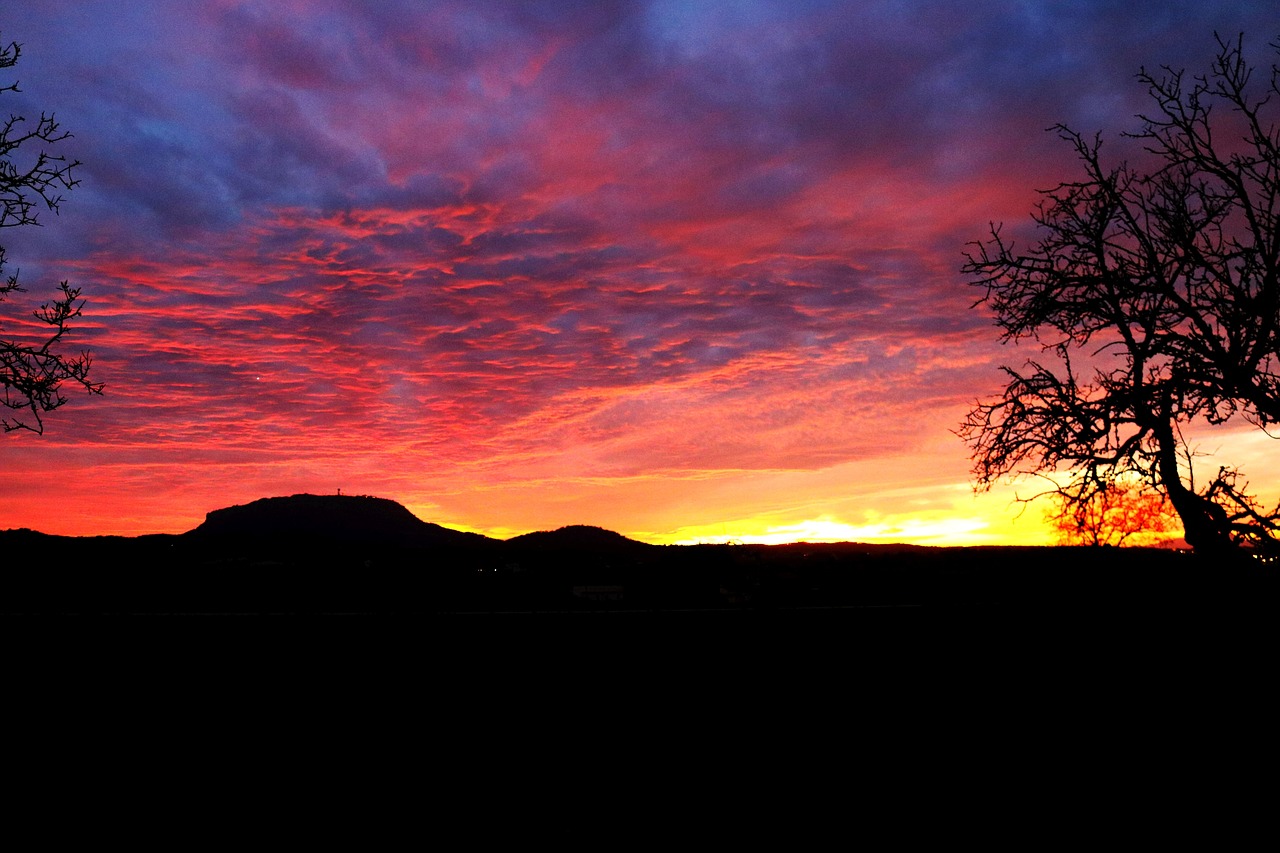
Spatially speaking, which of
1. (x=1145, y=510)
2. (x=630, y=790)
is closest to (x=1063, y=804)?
(x=630, y=790)

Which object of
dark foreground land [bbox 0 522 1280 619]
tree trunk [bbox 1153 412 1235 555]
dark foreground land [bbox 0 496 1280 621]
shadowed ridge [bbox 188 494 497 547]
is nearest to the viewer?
dark foreground land [bbox 0 496 1280 621]

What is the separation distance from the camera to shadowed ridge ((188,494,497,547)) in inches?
4154

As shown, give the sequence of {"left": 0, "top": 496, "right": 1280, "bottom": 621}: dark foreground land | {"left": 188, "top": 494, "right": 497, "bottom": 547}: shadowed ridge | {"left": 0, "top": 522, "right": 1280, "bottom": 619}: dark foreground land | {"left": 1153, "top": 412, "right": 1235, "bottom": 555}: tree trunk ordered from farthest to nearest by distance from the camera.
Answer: {"left": 188, "top": 494, "right": 497, "bottom": 547}: shadowed ridge
{"left": 1153, "top": 412, "right": 1235, "bottom": 555}: tree trunk
{"left": 0, "top": 522, "right": 1280, "bottom": 619}: dark foreground land
{"left": 0, "top": 496, "right": 1280, "bottom": 621}: dark foreground land

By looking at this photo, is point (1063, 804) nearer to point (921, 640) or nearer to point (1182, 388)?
point (921, 640)

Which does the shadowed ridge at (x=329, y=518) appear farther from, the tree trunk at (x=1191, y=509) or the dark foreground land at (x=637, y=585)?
the tree trunk at (x=1191, y=509)

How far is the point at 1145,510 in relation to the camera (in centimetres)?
2120

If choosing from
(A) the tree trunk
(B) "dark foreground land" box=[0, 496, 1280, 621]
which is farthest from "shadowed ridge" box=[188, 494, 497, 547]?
(A) the tree trunk

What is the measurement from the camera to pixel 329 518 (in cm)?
11069

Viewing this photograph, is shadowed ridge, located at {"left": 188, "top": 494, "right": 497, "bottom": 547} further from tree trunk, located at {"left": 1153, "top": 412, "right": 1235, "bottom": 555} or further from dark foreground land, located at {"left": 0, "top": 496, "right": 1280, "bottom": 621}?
tree trunk, located at {"left": 1153, "top": 412, "right": 1235, "bottom": 555}

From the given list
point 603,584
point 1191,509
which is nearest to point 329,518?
point 603,584

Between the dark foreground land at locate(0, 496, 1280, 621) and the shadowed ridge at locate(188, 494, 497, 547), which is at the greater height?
the shadowed ridge at locate(188, 494, 497, 547)

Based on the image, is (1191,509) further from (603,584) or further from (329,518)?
(329,518)

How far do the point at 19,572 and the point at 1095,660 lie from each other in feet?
45.1

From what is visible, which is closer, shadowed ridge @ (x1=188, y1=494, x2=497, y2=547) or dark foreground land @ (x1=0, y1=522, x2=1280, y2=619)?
dark foreground land @ (x1=0, y1=522, x2=1280, y2=619)
